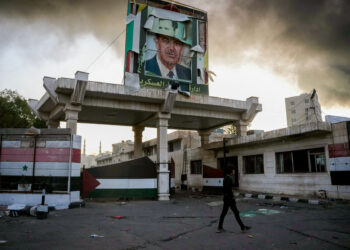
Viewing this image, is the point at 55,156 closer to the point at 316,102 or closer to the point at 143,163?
the point at 143,163

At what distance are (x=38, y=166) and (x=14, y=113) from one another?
71.7 ft

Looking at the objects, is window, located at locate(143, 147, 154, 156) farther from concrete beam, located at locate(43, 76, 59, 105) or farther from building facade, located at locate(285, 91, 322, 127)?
building facade, located at locate(285, 91, 322, 127)

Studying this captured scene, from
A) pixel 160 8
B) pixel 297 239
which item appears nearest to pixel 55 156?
pixel 297 239

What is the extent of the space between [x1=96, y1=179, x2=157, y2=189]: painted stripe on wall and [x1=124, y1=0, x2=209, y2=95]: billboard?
551 centimetres

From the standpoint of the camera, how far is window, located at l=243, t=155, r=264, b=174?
18.9 m

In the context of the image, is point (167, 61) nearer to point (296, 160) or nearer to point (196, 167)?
point (296, 160)

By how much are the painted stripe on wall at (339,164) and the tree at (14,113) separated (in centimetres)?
2832

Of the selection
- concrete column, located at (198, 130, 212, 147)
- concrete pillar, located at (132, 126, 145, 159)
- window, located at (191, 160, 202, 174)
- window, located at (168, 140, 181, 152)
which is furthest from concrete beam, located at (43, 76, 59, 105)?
window, located at (168, 140, 181, 152)

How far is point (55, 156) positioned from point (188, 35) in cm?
1275

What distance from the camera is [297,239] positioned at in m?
6.16

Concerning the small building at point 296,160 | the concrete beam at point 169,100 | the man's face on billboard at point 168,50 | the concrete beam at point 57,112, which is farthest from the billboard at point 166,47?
the small building at point 296,160

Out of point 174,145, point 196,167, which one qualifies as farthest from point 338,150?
point 174,145

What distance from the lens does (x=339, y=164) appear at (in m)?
13.8

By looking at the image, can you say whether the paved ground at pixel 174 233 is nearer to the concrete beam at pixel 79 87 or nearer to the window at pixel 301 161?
the window at pixel 301 161
